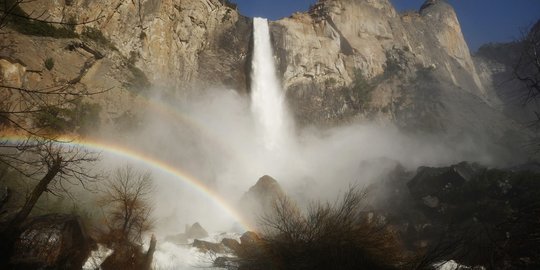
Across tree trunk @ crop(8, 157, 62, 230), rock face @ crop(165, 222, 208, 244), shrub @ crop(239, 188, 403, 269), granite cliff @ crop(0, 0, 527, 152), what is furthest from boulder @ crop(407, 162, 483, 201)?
tree trunk @ crop(8, 157, 62, 230)

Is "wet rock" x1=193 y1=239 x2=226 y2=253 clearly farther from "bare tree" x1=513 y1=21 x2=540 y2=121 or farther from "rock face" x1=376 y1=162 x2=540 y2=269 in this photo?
"bare tree" x1=513 y1=21 x2=540 y2=121

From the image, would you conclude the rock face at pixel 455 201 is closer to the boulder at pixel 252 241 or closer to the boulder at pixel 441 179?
the boulder at pixel 441 179

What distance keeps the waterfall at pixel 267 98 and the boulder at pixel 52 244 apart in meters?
32.8

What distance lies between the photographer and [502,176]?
1114 inches

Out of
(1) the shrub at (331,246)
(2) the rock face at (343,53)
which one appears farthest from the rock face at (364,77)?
(1) the shrub at (331,246)

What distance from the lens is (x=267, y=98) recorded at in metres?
47.7

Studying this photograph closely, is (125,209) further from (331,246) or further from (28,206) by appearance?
(331,246)

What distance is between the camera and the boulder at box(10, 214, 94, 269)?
1226 cm

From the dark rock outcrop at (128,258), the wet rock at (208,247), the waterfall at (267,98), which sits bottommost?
the dark rock outcrop at (128,258)

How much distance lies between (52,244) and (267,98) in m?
36.5

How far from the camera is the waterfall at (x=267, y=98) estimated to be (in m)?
47.0

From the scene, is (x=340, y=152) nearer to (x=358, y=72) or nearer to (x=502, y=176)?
(x=358, y=72)

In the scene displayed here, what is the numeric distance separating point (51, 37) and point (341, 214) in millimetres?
29367

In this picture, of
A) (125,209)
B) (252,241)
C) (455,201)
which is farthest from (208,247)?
(455,201)
